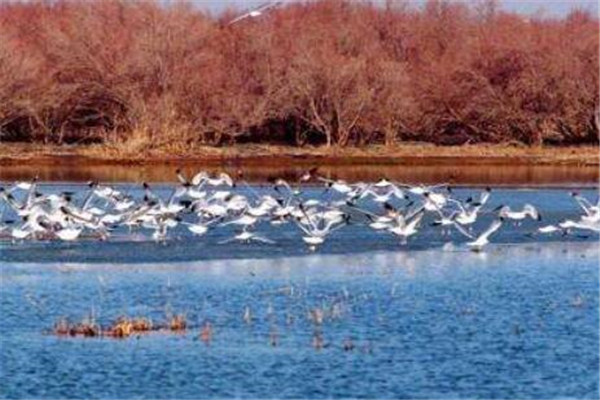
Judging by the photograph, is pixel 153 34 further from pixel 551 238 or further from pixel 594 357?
pixel 594 357

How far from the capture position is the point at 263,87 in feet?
152

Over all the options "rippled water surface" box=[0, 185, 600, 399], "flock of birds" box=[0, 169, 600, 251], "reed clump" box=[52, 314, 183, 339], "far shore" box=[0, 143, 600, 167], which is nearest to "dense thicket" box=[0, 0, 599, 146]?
"far shore" box=[0, 143, 600, 167]

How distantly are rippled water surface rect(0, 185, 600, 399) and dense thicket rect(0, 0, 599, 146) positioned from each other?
20.5 meters

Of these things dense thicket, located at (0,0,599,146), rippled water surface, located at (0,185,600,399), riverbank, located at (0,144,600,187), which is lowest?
A: rippled water surface, located at (0,185,600,399)

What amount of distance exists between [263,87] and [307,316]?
30174 mm

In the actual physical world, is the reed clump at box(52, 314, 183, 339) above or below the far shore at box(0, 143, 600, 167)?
below

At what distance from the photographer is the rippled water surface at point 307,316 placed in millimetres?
13477

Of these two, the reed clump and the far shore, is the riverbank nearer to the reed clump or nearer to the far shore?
the far shore

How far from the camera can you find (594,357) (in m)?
14.5

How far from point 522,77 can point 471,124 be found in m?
1.88

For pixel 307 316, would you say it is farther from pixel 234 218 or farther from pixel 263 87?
pixel 263 87

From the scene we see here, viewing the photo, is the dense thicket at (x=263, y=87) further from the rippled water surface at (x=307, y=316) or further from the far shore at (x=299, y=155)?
the rippled water surface at (x=307, y=316)

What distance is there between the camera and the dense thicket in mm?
44125

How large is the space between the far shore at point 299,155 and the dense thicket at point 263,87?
2.25ft
